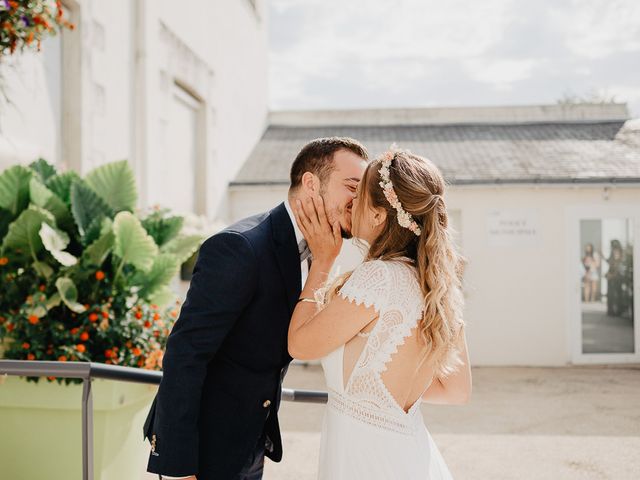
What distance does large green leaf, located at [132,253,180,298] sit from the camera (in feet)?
12.3

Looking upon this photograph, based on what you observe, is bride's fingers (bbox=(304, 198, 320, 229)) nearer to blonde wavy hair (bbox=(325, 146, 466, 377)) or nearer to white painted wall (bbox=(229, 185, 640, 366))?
blonde wavy hair (bbox=(325, 146, 466, 377))

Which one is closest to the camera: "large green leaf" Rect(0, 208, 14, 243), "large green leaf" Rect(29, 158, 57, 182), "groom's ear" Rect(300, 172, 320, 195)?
"groom's ear" Rect(300, 172, 320, 195)

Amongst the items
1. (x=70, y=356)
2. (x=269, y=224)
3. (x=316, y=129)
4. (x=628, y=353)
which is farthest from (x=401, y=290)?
(x=316, y=129)

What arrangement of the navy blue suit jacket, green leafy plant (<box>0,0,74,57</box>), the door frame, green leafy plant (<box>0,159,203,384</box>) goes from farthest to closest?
1. the door frame
2. green leafy plant (<box>0,0,74,57</box>)
3. green leafy plant (<box>0,159,203,384</box>)
4. the navy blue suit jacket

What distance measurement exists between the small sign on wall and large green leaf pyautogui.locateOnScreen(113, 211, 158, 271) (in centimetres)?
835

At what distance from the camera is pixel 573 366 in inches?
423

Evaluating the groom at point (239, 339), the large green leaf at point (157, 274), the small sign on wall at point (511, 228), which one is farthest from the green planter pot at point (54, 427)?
the small sign on wall at point (511, 228)

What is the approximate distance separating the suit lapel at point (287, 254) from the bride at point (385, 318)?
6 centimetres

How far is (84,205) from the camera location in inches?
141

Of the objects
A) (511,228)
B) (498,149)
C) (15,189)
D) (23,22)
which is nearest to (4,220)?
(15,189)

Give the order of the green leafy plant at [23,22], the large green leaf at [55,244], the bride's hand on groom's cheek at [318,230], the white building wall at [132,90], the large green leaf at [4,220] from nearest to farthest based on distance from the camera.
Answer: the bride's hand on groom's cheek at [318,230], the large green leaf at [55,244], the large green leaf at [4,220], the green leafy plant at [23,22], the white building wall at [132,90]

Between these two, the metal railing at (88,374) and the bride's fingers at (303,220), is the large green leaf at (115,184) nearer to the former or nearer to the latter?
the metal railing at (88,374)

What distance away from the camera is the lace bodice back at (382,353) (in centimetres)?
190

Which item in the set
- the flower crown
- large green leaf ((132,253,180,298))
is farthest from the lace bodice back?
large green leaf ((132,253,180,298))
